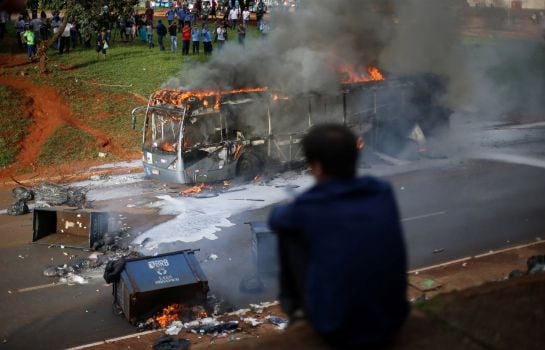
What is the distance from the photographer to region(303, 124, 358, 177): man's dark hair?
3260mm

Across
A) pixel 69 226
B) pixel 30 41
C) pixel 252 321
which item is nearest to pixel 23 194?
pixel 69 226

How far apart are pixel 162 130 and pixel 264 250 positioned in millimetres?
7282

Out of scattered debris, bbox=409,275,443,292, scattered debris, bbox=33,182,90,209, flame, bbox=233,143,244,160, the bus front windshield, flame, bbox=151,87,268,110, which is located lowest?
scattered debris, bbox=409,275,443,292

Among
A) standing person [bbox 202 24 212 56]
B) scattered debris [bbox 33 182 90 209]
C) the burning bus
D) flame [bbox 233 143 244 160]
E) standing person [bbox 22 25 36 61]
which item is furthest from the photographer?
standing person [bbox 202 24 212 56]

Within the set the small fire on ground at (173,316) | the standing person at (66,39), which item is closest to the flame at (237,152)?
the small fire on ground at (173,316)

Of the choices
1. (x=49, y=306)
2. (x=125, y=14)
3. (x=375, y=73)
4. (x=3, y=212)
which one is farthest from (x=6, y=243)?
(x=125, y=14)

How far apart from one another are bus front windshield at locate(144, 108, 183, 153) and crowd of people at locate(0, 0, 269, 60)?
9718mm

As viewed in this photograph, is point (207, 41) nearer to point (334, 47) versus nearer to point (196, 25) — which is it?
point (196, 25)

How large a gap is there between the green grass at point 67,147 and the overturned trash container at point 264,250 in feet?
38.0

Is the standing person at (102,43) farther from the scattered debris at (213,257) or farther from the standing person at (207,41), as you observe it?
A: the scattered debris at (213,257)

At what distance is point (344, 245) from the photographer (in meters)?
3.19

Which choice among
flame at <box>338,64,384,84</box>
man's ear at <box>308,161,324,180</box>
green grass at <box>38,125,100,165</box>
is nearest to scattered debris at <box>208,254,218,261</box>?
flame at <box>338,64,384,84</box>

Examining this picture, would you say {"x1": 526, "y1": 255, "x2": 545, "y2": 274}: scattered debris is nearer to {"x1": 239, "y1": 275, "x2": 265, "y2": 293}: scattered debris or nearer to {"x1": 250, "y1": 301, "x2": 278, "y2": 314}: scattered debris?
{"x1": 250, "y1": 301, "x2": 278, "y2": 314}: scattered debris

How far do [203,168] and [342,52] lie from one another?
21.8ft
